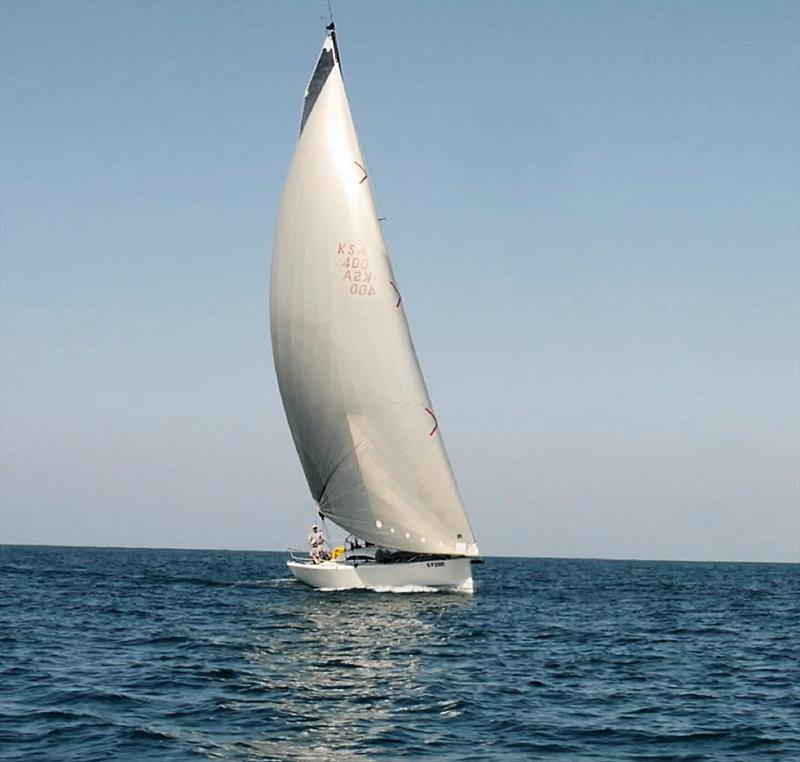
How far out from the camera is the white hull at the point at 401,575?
4122cm

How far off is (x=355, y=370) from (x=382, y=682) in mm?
21061

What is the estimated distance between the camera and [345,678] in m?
23.0

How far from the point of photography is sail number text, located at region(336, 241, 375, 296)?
1692 inches

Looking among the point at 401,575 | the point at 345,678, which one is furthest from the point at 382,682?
the point at 401,575

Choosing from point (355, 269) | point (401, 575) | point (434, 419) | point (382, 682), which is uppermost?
point (355, 269)

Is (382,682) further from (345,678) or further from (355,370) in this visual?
(355,370)

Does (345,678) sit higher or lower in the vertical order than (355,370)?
lower

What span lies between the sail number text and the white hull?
1094cm

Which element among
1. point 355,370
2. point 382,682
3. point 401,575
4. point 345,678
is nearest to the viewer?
point 382,682

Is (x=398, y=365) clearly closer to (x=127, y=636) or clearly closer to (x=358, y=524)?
(x=358, y=524)

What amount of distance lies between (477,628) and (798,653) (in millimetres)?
9394

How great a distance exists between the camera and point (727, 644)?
3269cm

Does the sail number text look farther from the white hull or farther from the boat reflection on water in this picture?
the boat reflection on water

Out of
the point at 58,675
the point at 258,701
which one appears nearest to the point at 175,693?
the point at 258,701
